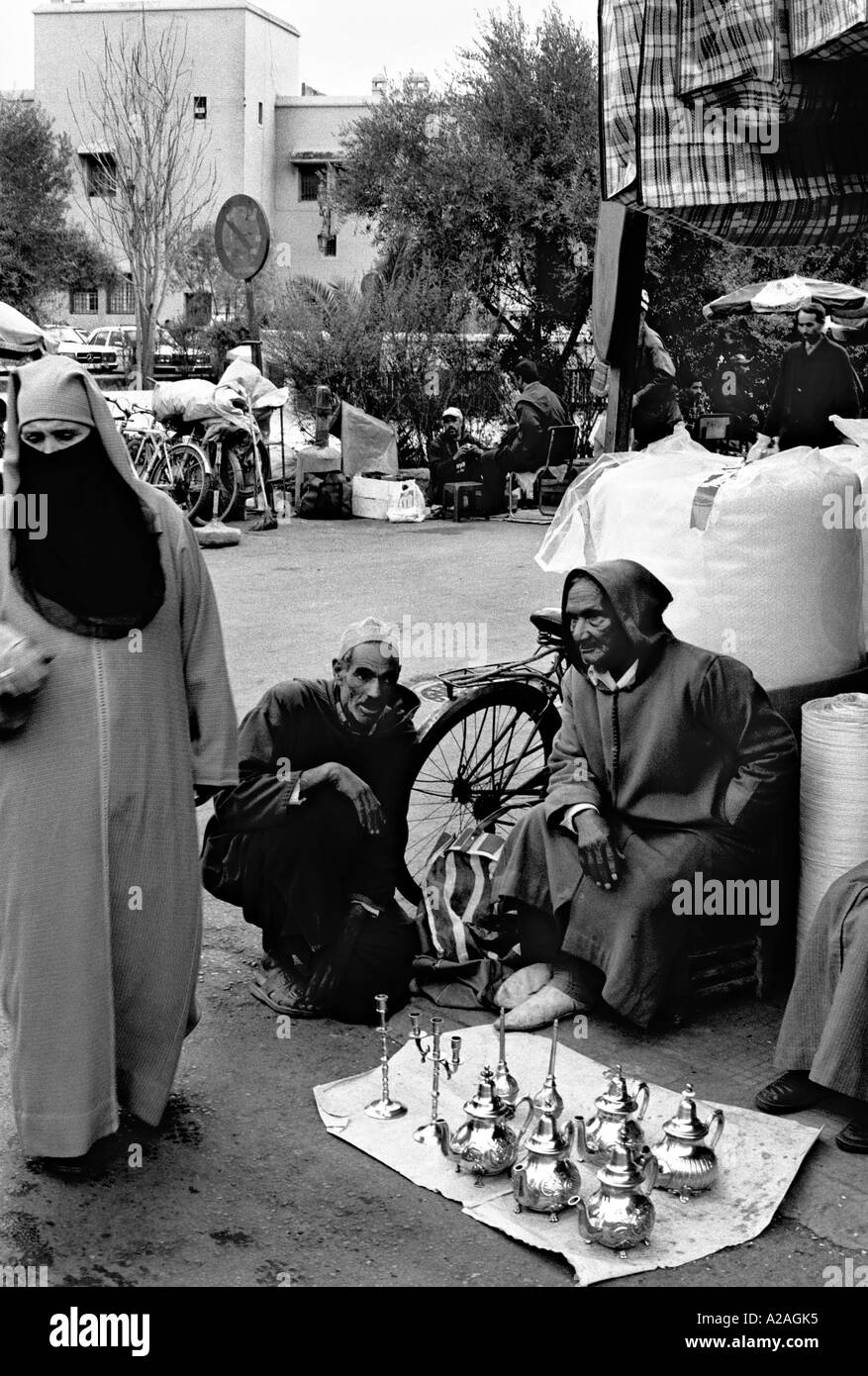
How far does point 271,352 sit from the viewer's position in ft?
56.7

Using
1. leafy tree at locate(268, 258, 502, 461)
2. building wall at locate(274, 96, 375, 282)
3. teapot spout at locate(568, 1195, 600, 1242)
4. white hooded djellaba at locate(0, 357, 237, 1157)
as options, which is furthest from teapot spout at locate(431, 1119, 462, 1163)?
building wall at locate(274, 96, 375, 282)

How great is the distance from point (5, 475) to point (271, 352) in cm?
1461

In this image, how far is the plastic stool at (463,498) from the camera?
1441cm

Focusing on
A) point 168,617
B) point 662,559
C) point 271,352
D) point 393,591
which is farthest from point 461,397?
point 168,617

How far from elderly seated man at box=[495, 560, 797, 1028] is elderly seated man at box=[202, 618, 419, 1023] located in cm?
38

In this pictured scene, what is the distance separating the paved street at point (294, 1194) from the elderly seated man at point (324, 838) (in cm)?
15

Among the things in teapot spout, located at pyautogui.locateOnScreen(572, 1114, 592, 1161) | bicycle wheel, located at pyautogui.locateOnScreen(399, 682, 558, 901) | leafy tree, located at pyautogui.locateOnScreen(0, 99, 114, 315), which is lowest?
teapot spout, located at pyautogui.locateOnScreen(572, 1114, 592, 1161)

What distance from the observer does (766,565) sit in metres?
4.21

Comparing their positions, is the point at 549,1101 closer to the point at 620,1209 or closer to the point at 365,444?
the point at 620,1209

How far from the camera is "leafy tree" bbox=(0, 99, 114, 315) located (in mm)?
34844

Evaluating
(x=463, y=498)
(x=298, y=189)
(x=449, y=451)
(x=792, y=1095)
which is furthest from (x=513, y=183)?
(x=298, y=189)

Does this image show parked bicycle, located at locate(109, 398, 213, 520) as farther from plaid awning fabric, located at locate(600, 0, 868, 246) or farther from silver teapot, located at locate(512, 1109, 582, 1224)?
silver teapot, located at locate(512, 1109, 582, 1224)

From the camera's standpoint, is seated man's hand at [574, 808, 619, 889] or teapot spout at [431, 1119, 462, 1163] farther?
seated man's hand at [574, 808, 619, 889]
